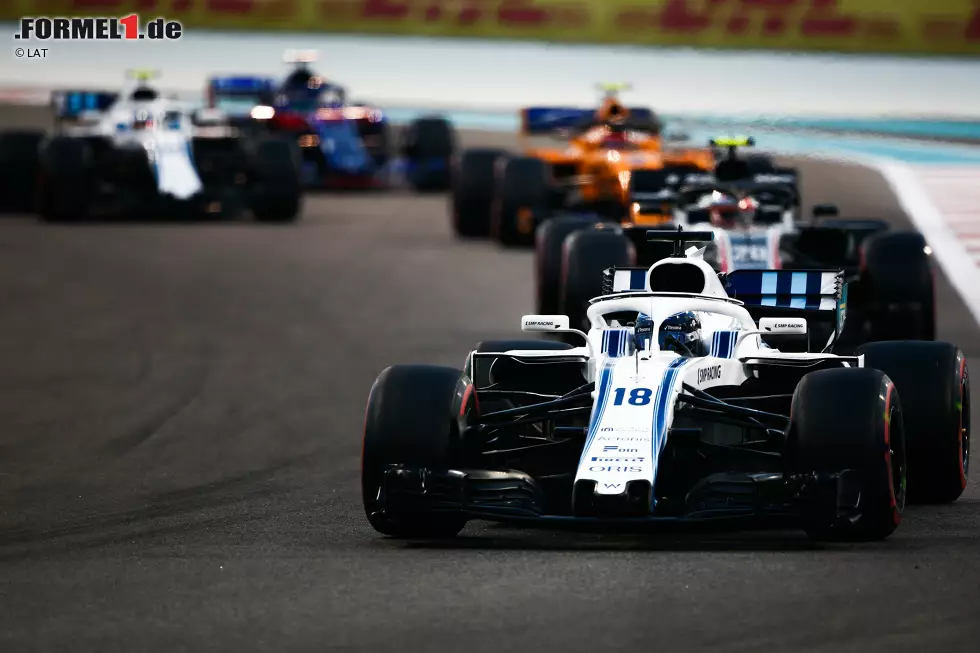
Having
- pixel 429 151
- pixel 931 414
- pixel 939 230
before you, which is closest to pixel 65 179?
pixel 429 151

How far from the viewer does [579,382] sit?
37.8 ft

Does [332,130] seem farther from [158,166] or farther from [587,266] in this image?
[587,266]

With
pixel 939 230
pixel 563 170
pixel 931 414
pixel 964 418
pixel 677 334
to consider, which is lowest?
pixel 939 230

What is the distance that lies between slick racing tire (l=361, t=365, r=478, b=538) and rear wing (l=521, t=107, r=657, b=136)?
1596cm

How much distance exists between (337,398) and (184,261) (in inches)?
353

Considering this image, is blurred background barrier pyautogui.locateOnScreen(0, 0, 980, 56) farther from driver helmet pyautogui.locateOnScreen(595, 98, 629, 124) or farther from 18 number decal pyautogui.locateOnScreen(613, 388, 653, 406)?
18 number decal pyautogui.locateOnScreen(613, 388, 653, 406)

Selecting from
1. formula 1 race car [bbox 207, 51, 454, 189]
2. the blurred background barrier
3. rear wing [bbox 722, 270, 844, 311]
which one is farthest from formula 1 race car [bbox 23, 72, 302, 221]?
rear wing [bbox 722, 270, 844, 311]

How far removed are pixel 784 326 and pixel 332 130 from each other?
21239 millimetres

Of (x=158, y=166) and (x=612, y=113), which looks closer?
(x=612, y=113)

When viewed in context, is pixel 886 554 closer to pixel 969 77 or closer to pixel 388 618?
pixel 388 618

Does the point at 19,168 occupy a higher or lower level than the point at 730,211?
lower

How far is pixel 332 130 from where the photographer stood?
Answer: 102ft

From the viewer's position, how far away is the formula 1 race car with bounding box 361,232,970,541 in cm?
915

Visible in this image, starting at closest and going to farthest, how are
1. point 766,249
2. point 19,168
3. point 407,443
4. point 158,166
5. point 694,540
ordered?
1. point 694,540
2. point 407,443
3. point 766,249
4. point 158,166
5. point 19,168
